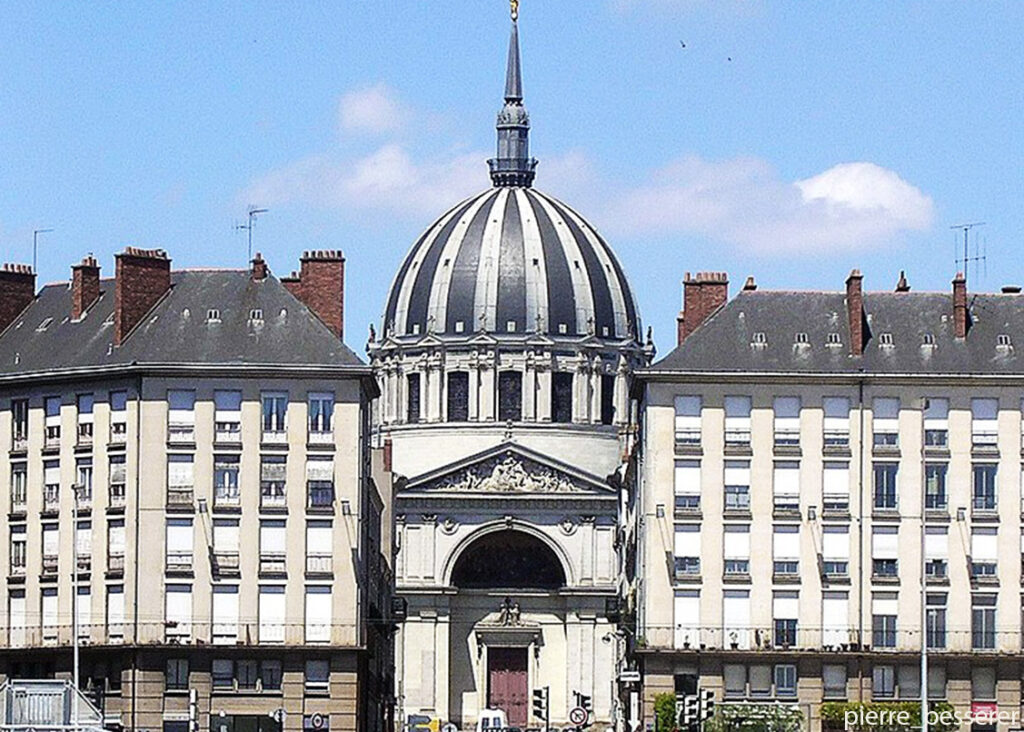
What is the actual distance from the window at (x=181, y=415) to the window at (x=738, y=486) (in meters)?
15.3

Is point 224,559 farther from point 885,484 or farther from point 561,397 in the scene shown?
point 561,397

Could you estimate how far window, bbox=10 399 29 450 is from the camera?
9612cm

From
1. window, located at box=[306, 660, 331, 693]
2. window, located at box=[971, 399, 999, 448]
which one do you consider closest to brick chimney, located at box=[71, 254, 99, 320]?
window, located at box=[306, 660, 331, 693]

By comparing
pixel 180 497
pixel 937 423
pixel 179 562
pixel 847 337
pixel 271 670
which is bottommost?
pixel 271 670

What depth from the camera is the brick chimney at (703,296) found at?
9981 cm

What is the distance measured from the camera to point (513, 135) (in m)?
185

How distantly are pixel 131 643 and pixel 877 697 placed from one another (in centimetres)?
2107

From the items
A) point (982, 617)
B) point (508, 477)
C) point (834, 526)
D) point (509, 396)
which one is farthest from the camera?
point (509, 396)

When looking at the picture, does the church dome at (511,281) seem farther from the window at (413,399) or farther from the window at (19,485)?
the window at (19,485)

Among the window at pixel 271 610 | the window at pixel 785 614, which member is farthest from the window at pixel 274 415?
the window at pixel 785 614

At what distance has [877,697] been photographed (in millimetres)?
94250

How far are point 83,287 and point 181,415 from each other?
7546mm

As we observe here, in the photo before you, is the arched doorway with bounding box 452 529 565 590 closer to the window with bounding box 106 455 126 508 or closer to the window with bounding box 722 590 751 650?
the window with bounding box 722 590 751 650

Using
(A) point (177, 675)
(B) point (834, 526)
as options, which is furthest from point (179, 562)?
(B) point (834, 526)
